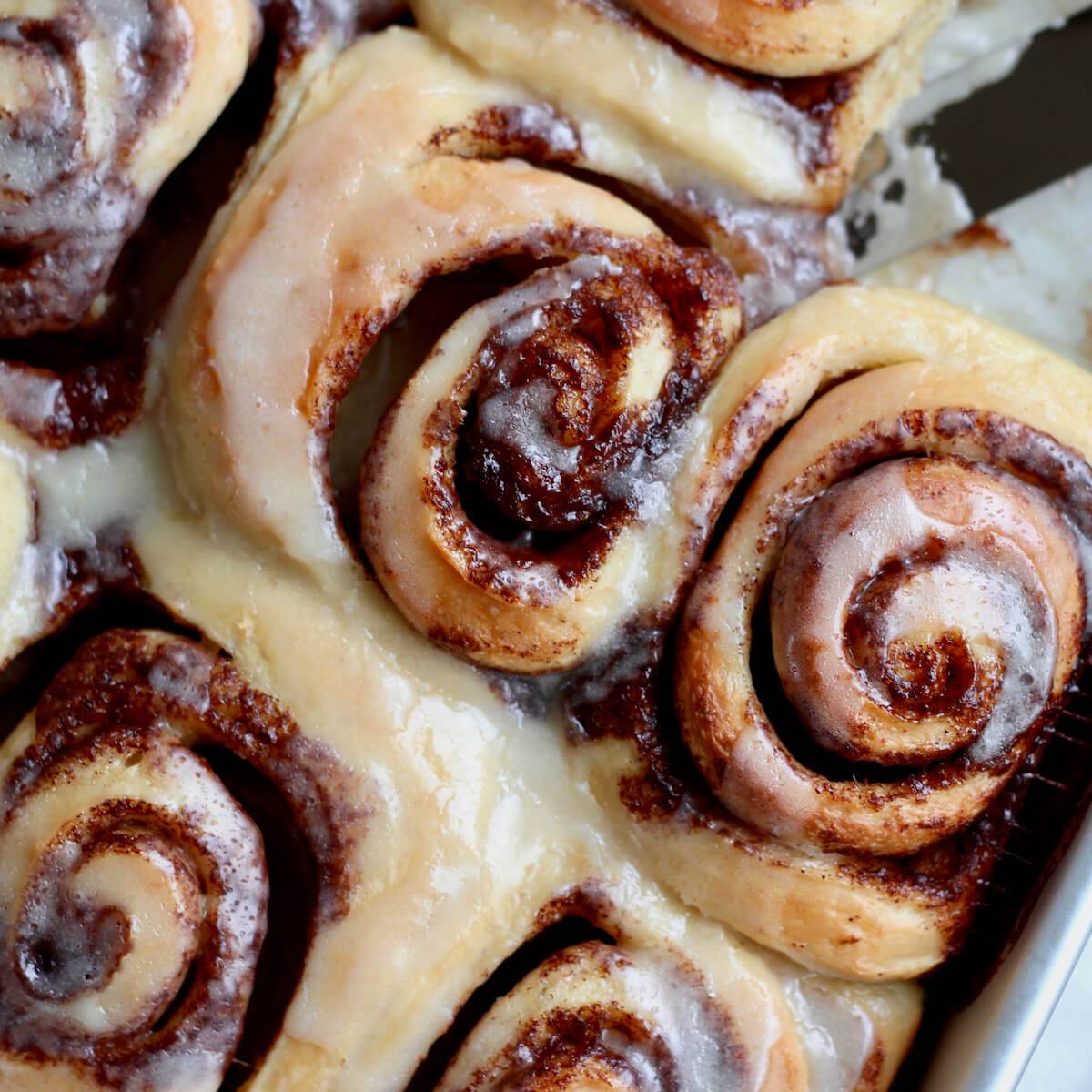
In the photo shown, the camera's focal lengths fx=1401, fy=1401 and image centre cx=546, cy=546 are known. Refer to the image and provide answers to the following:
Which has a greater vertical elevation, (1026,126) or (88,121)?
(1026,126)

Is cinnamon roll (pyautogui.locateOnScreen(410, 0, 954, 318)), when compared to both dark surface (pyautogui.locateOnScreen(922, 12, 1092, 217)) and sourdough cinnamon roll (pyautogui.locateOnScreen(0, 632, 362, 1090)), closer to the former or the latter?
dark surface (pyautogui.locateOnScreen(922, 12, 1092, 217))

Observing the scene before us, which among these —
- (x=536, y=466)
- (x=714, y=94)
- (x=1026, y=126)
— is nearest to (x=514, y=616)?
(x=536, y=466)

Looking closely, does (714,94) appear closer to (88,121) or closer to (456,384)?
(456,384)

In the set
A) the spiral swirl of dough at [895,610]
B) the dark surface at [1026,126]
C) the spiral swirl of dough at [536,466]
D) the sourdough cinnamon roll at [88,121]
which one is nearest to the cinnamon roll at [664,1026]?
the spiral swirl of dough at [895,610]

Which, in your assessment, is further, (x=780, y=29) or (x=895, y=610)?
(x=780, y=29)

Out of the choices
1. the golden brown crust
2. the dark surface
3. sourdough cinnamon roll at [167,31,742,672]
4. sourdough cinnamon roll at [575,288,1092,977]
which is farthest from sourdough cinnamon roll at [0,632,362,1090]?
the dark surface

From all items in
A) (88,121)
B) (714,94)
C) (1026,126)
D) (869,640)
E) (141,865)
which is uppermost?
(1026,126)
